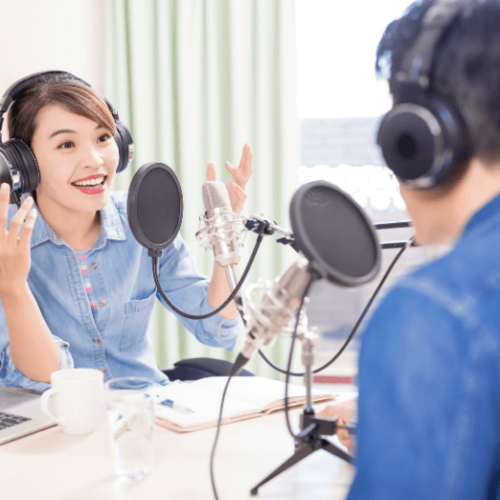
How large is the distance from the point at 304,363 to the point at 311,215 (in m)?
0.24

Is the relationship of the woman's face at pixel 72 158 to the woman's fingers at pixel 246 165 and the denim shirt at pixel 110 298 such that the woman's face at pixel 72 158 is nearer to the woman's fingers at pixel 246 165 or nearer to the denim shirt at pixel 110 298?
the denim shirt at pixel 110 298

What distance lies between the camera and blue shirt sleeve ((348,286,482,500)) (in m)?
0.36

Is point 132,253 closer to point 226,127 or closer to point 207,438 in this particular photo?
point 207,438

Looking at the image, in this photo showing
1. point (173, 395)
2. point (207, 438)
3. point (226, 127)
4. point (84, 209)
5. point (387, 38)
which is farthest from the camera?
point (226, 127)

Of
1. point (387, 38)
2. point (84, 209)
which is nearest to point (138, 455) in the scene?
point (387, 38)

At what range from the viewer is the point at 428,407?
1.19 ft

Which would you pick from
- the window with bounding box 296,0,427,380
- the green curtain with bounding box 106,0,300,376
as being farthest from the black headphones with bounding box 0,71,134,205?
the window with bounding box 296,0,427,380

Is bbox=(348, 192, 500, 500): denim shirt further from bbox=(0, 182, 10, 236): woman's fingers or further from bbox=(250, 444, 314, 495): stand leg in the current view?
bbox=(0, 182, 10, 236): woman's fingers

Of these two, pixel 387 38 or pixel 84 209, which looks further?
pixel 84 209

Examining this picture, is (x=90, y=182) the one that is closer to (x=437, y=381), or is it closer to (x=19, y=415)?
(x=19, y=415)

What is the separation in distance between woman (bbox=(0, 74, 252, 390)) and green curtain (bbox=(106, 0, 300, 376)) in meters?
1.15

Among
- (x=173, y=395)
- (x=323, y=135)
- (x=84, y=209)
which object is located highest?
(x=323, y=135)

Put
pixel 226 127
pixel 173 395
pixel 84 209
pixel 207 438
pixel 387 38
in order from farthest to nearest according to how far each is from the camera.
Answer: pixel 226 127 → pixel 84 209 → pixel 173 395 → pixel 207 438 → pixel 387 38

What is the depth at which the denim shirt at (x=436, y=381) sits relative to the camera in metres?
0.36
